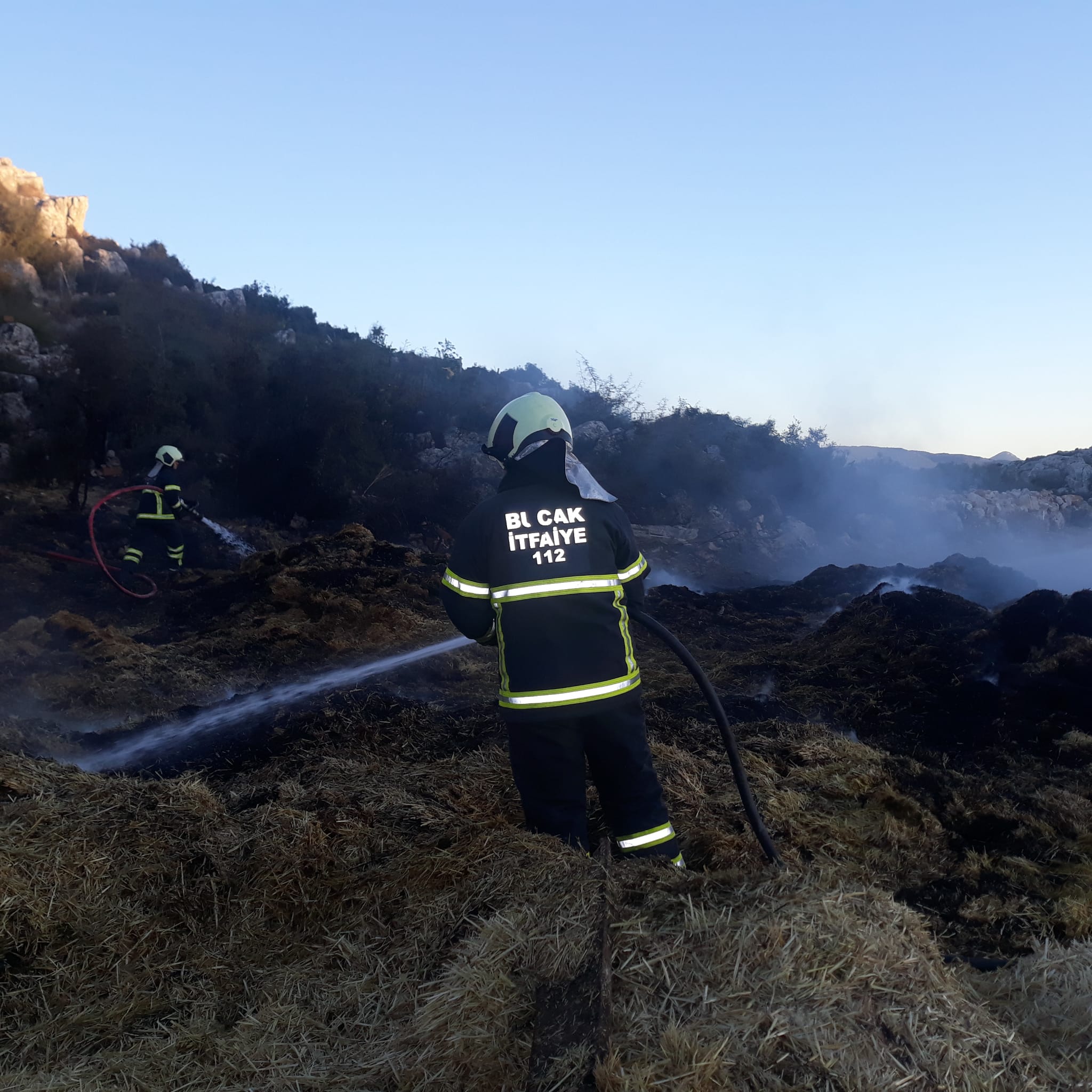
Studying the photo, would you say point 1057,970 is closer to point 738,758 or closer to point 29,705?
point 738,758

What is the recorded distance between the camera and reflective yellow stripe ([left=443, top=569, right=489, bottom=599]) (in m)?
3.24

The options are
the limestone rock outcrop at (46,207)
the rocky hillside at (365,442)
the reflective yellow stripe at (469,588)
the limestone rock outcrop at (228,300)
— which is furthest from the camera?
the limestone rock outcrop at (228,300)

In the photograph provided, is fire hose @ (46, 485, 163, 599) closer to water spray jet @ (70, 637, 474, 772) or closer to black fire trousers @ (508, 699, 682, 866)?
water spray jet @ (70, 637, 474, 772)

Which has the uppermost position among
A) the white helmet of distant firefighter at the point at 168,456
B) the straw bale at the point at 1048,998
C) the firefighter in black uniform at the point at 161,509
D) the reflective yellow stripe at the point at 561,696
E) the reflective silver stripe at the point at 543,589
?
the white helmet of distant firefighter at the point at 168,456

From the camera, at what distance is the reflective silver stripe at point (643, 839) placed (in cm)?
325

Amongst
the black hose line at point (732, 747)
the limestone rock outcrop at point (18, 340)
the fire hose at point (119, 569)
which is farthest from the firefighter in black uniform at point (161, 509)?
the limestone rock outcrop at point (18, 340)

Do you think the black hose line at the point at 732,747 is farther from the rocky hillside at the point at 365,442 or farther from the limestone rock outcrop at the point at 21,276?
the limestone rock outcrop at the point at 21,276

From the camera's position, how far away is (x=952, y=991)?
6.47ft

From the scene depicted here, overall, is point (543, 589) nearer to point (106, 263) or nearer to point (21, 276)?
point (21, 276)

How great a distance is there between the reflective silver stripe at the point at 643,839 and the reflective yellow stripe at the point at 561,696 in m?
0.59

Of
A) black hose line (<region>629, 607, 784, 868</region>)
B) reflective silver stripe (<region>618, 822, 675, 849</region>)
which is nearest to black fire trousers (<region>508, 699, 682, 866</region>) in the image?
reflective silver stripe (<region>618, 822, 675, 849</region>)

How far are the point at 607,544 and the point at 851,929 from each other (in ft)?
5.61

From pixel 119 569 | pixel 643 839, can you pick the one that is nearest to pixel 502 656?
pixel 643 839

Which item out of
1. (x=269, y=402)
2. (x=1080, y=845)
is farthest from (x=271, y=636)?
(x=269, y=402)
